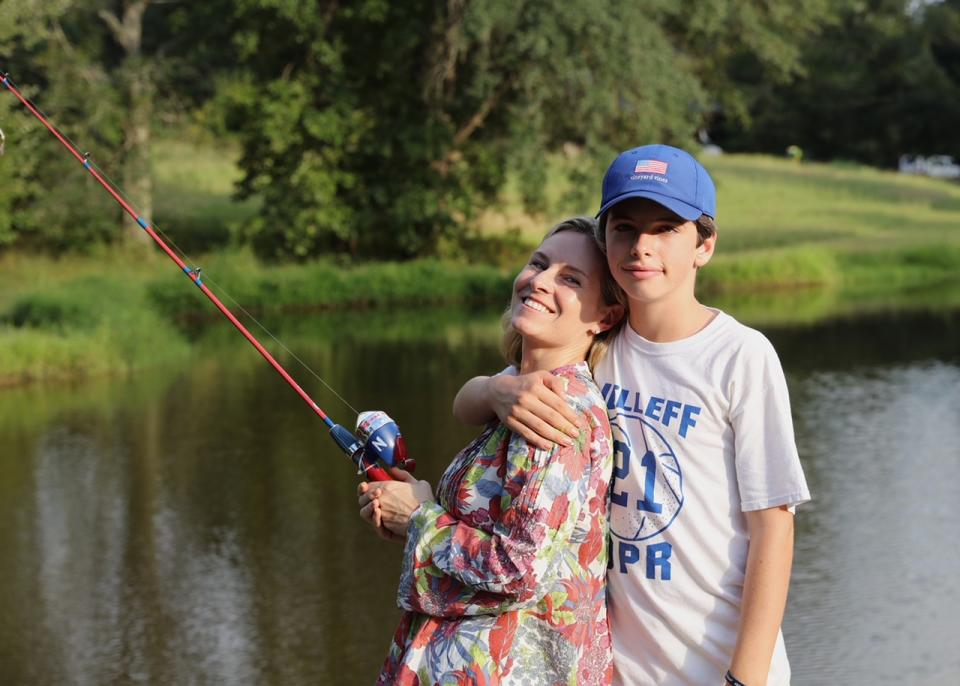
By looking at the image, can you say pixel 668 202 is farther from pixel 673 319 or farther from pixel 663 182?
pixel 673 319

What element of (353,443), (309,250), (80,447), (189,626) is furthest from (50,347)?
(353,443)

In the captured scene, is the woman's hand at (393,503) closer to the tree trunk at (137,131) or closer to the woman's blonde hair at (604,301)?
the woman's blonde hair at (604,301)

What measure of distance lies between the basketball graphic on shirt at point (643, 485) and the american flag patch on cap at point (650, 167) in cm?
42

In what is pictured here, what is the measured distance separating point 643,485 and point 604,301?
34 cm

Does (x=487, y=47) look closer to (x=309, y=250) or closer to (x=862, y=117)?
(x=309, y=250)

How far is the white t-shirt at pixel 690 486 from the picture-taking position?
2.38m

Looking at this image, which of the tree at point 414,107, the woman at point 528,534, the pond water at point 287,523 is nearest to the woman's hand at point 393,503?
the woman at point 528,534

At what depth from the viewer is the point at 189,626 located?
7246mm

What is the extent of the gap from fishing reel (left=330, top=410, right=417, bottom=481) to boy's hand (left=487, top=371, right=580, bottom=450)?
379 mm

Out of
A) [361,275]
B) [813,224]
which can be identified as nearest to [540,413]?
[361,275]

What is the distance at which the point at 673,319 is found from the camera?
97.8 inches

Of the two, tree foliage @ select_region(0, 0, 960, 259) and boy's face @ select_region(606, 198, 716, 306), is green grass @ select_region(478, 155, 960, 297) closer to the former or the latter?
tree foliage @ select_region(0, 0, 960, 259)

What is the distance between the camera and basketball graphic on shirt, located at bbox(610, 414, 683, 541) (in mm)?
2447

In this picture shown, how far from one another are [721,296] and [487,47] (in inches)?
193
